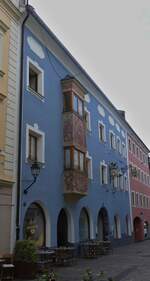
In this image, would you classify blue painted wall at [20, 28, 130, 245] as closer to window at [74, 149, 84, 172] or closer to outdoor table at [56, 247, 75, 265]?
window at [74, 149, 84, 172]

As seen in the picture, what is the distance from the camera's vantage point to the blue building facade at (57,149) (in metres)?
15.6

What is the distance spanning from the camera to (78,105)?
2023 centimetres

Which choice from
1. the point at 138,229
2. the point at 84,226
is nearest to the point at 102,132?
the point at 84,226

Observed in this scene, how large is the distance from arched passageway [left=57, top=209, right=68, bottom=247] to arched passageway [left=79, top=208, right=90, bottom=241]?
1.88 metres

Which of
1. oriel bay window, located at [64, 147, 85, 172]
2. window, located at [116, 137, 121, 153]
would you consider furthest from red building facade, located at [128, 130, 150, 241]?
oriel bay window, located at [64, 147, 85, 172]

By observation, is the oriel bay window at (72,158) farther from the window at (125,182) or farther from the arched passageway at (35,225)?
the window at (125,182)

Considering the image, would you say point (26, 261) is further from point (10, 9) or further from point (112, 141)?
point (112, 141)

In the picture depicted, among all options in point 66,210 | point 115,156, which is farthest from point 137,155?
point 66,210

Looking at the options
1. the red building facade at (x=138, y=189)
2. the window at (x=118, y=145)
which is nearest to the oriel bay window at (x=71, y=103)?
the window at (x=118, y=145)

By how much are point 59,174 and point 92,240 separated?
19.1ft

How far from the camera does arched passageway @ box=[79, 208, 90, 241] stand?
822 inches

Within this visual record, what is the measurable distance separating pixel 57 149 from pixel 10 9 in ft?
22.3

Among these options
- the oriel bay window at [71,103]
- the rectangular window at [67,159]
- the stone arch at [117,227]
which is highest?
the oriel bay window at [71,103]

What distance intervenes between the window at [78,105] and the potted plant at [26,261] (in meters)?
9.02
